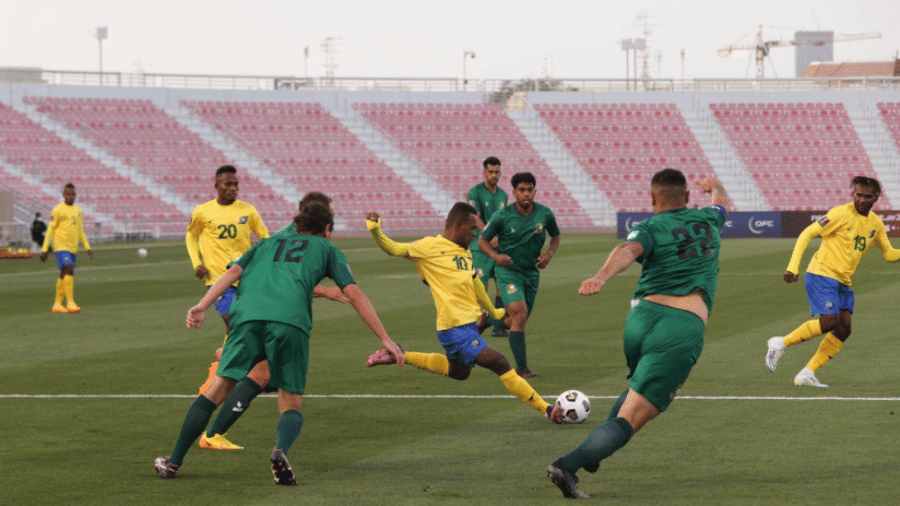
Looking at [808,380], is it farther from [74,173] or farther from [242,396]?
[74,173]

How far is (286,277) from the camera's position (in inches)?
294

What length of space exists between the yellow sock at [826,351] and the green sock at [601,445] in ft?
17.4

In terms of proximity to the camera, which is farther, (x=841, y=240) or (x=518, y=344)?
(x=518, y=344)

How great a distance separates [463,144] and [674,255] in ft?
184

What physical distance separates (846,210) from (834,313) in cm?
100

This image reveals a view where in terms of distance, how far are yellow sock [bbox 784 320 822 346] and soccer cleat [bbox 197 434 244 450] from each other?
5.78 metres

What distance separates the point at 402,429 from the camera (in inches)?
373

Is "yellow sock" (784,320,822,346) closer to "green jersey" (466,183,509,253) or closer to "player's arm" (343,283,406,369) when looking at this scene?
"green jersey" (466,183,509,253)

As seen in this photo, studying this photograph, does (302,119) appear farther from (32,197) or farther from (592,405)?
(592,405)

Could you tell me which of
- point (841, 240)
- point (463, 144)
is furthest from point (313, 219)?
point (463, 144)

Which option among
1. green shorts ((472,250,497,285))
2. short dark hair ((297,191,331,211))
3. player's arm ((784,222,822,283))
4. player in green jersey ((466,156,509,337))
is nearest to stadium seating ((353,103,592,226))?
player in green jersey ((466,156,509,337))

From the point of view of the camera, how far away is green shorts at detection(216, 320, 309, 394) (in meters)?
7.32

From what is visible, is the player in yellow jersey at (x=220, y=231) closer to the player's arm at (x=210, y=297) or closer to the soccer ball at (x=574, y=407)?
the soccer ball at (x=574, y=407)

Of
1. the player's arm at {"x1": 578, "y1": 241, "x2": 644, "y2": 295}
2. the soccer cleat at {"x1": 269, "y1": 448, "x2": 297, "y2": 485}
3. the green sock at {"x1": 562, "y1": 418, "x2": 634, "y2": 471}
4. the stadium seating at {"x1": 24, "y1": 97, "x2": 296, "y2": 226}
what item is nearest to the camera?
the player's arm at {"x1": 578, "y1": 241, "x2": 644, "y2": 295}
